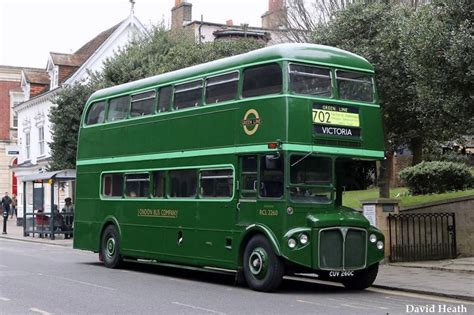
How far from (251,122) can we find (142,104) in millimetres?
4659

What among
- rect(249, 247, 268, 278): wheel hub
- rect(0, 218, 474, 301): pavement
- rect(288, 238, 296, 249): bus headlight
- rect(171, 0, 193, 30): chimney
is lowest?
rect(0, 218, 474, 301): pavement

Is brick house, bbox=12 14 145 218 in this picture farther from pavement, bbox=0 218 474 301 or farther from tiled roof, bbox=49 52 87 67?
pavement, bbox=0 218 474 301

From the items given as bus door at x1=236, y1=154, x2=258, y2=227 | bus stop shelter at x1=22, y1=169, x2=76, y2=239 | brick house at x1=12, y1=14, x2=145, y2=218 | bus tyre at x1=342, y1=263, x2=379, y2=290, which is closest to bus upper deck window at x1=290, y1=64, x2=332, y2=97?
bus door at x1=236, y1=154, x2=258, y2=227

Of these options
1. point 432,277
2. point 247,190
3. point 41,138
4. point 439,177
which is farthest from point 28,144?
point 432,277

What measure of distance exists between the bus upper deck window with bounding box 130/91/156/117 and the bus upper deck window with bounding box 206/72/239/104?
2335 mm

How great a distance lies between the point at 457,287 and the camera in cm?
1295

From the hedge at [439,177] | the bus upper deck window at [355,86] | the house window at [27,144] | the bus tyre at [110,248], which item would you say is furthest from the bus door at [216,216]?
the house window at [27,144]

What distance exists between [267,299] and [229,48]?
19.5 m

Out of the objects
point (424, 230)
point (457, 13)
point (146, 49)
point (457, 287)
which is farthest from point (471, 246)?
point (146, 49)

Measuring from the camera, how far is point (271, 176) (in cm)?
1286

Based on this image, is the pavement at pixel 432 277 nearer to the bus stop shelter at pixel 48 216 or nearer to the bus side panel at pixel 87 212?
the bus side panel at pixel 87 212

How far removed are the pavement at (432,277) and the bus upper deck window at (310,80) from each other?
419 centimetres

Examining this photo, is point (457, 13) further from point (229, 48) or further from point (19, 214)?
point (19, 214)

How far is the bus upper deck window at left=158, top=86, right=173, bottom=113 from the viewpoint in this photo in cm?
1601
